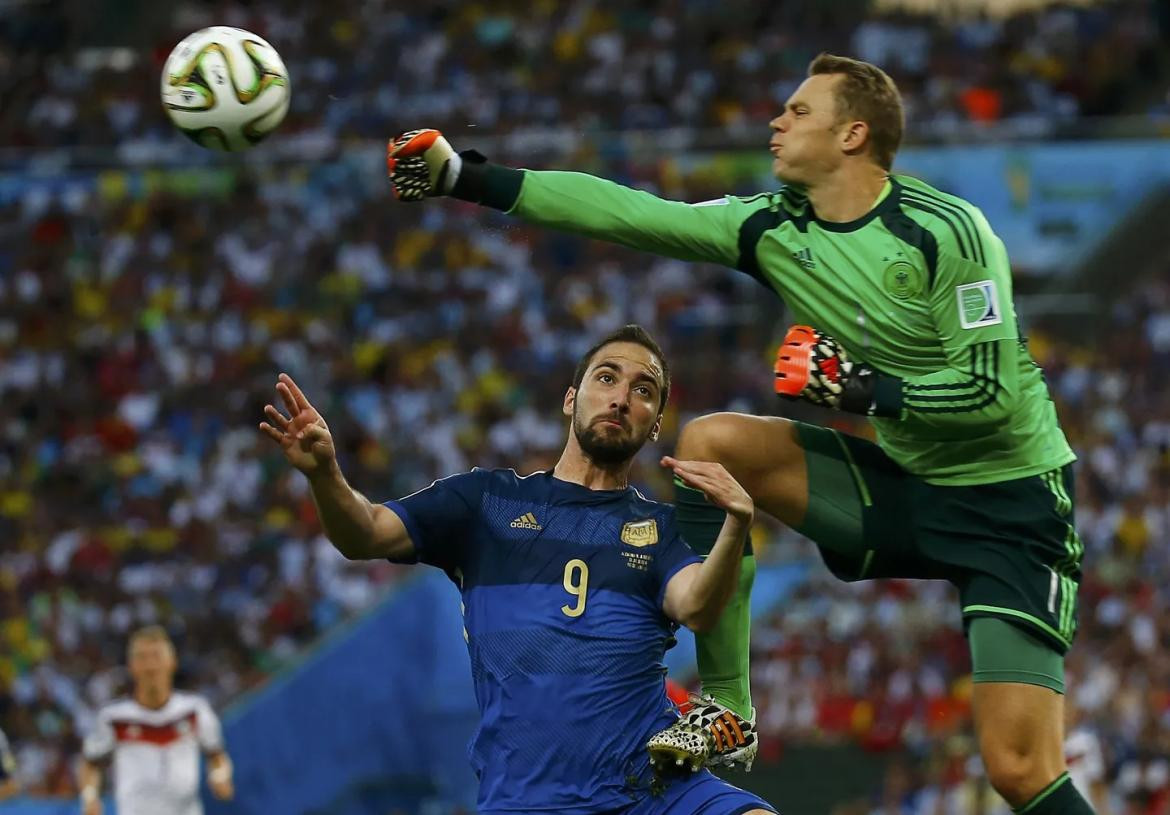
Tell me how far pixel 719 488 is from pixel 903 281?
1.12 meters

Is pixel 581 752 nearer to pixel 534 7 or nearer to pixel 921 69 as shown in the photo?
pixel 921 69

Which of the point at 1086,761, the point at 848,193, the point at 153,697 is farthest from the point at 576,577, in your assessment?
the point at 1086,761

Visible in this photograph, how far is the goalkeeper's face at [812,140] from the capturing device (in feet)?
20.2

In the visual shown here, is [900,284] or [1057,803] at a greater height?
[900,284]

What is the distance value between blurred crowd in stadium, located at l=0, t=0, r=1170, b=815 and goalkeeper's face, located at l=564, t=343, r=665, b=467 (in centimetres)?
838

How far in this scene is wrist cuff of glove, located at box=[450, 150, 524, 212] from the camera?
19.5 feet

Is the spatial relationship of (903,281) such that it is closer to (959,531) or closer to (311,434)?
(959,531)

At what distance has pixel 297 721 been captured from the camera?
50.1ft

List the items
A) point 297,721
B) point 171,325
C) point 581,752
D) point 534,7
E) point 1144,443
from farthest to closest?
point 534,7
point 171,325
point 1144,443
point 297,721
point 581,752

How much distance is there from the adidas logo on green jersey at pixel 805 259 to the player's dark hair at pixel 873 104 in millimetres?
388

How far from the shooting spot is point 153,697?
36.9 ft

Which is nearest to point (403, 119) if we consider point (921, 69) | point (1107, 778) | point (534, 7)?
point (534, 7)

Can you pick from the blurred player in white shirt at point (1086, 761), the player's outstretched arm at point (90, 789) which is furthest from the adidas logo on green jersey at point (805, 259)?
the player's outstretched arm at point (90, 789)

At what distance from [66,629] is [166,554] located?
1.16 m
